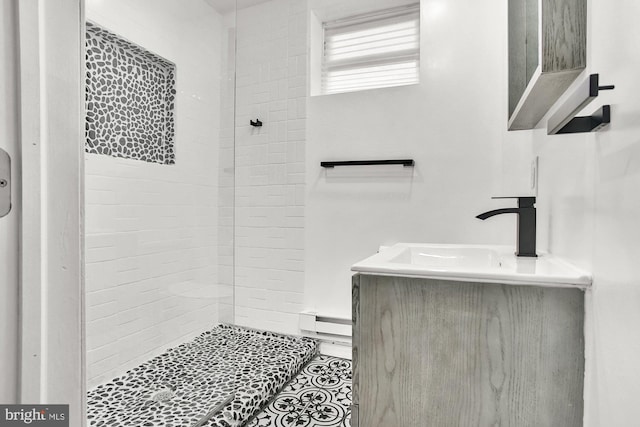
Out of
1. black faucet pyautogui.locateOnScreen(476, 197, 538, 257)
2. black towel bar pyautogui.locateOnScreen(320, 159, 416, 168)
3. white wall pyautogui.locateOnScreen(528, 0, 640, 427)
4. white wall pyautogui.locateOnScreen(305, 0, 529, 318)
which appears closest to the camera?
white wall pyautogui.locateOnScreen(528, 0, 640, 427)

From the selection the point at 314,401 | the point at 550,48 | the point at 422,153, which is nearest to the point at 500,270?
the point at 550,48

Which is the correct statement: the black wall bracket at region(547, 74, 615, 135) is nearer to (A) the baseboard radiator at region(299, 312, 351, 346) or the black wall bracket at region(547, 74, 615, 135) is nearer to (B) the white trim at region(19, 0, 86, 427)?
(B) the white trim at region(19, 0, 86, 427)

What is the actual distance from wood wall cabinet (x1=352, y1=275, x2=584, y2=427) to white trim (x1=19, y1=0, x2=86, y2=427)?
65cm

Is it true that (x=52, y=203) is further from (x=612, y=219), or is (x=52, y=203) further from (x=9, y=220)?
(x=612, y=219)

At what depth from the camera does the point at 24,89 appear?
429mm

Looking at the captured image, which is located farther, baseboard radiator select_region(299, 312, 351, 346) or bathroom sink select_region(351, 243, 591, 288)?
baseboard radiator select_region(299, 312, 351, 346)

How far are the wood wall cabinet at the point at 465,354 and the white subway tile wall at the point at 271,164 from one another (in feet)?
5.36

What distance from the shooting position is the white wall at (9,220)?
0.41 m

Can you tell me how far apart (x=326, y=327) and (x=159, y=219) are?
131 centimetres

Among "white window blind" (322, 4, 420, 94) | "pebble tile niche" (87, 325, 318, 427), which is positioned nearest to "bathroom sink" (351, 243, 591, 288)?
"pebble tile niche" (87, 325, 318, 427)

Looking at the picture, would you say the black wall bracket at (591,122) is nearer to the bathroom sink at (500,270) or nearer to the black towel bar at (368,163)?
the bathroom sink at (500,270)

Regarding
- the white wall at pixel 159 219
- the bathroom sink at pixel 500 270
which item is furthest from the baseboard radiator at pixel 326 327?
the bathroom sink at pixel 500 270

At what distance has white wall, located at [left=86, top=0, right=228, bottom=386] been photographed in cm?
156

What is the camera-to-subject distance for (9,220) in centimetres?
42
